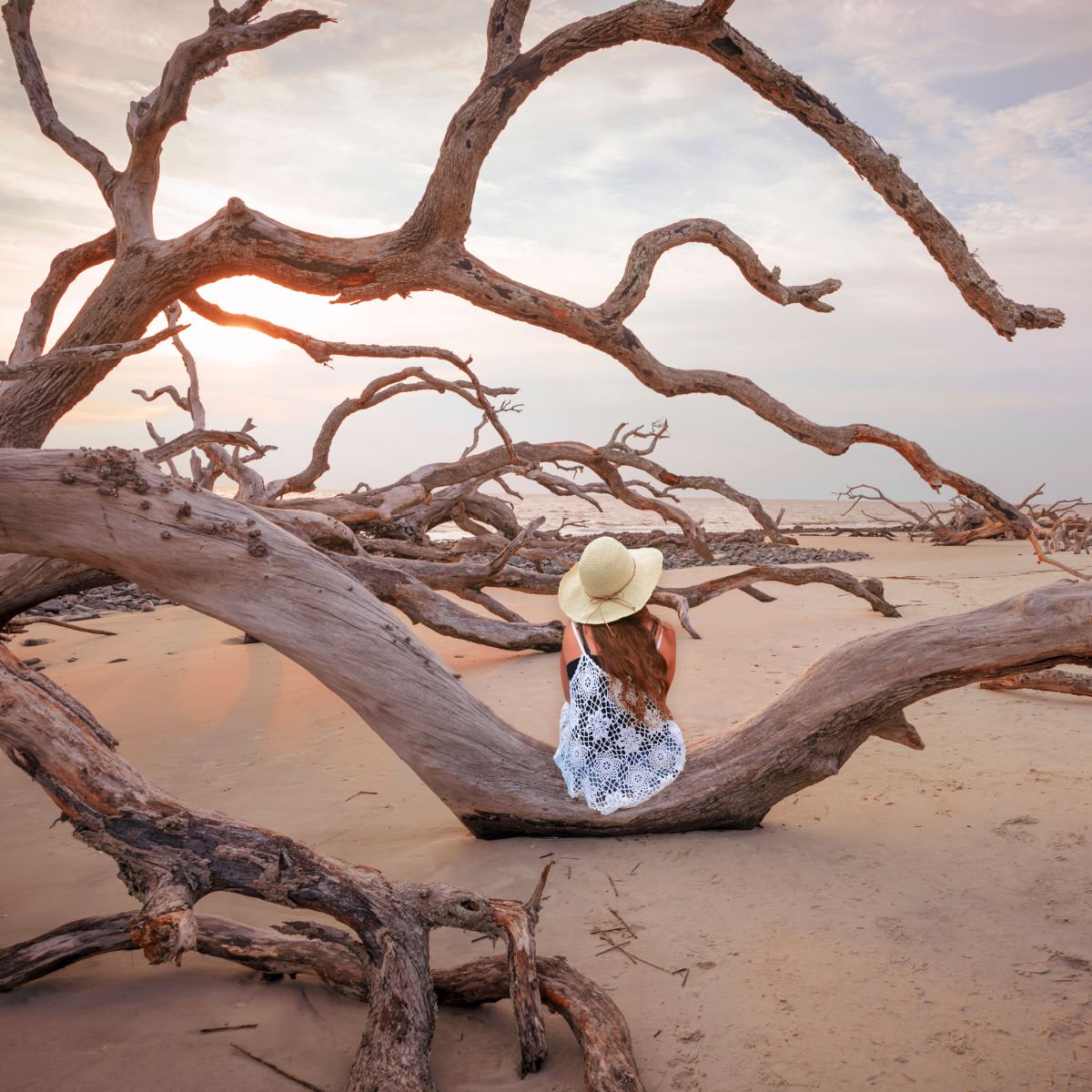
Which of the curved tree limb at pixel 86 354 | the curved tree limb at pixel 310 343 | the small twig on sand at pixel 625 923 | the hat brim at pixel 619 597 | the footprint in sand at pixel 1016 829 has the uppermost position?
the curved tree limb at pixel 310 343

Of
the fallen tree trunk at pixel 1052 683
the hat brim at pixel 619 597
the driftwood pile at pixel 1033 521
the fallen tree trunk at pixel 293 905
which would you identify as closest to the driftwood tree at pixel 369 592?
the fallen tree trunk at pixel 293 905

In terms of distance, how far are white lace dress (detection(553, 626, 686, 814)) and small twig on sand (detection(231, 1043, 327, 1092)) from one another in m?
1.58

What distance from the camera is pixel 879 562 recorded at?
622 inches

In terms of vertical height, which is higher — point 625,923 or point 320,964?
point 320,964

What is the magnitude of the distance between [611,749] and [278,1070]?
1714 millimetres

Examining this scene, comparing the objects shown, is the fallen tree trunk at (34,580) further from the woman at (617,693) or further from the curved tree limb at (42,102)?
the woman at (617,693)

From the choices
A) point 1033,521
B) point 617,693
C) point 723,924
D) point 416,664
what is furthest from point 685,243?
point 1033,521

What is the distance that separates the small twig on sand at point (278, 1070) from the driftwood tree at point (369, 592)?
18cm

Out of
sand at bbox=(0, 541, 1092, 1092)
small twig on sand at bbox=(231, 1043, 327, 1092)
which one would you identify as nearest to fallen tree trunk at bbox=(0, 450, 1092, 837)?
sand at bbox=(0, 541, 1092, 1092)

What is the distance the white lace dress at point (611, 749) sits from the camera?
3.50 m

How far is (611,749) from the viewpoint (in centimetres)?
352

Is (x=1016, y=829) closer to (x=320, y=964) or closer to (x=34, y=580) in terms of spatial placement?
(x=320, y=964)

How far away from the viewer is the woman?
11.3ft

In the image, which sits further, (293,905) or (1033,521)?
(1033,521)
